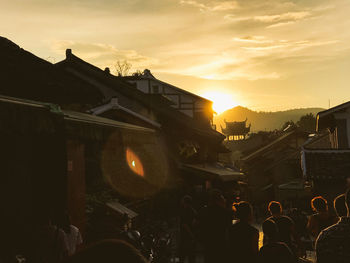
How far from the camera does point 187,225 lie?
10445 mm

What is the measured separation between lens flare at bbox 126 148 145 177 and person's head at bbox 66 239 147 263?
15082 mm

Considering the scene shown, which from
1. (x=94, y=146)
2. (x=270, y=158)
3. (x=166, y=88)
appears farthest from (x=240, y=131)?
(x=94, y=146)

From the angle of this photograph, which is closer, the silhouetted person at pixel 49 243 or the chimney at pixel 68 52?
the silhouetted person at pixel 49 243

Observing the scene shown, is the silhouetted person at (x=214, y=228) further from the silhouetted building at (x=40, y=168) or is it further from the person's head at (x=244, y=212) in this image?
the silhouetted building at (x=40, y=168)

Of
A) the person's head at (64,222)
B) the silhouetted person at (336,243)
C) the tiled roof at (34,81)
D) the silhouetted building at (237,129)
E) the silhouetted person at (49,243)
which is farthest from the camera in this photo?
the silhouetted building at (237,129)

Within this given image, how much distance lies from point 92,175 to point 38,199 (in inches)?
233

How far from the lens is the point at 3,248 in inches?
250

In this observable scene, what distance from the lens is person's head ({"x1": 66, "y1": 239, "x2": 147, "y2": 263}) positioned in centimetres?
144

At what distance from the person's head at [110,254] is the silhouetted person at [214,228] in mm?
6088

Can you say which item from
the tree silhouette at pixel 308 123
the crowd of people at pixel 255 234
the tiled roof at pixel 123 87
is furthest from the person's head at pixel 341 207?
the tree silhouette at pixel 308 123

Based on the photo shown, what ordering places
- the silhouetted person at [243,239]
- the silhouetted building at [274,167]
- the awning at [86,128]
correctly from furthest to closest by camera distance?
the silhouetted building at [274,167], the silhouetted person at [243,239], the awning at [86,128]

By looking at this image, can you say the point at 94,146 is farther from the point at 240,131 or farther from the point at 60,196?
the point at 240,131

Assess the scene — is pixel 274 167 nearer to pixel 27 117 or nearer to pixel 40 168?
pixel 40 168

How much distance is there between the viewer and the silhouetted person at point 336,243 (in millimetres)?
4270
